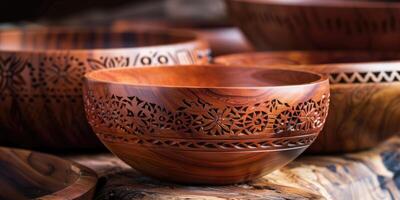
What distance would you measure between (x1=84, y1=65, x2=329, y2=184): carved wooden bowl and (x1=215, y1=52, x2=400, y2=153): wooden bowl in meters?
0.21

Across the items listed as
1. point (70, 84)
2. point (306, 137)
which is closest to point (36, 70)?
point (70, 84)

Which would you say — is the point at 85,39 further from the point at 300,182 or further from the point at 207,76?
the point at 300,182

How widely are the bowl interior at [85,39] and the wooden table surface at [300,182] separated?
33 cm

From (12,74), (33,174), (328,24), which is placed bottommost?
(33,174)

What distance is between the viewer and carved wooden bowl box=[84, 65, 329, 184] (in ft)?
2.99

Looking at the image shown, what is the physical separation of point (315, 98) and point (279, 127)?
61mm

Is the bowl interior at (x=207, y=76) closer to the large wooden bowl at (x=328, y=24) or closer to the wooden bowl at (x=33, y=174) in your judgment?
the wooden bowl at (x=33, y=174)

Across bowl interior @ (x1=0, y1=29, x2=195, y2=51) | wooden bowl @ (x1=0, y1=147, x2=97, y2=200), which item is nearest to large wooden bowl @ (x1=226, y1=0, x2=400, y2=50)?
bowl interior @ (x1=0, y1=29, x2=195, y2=51)

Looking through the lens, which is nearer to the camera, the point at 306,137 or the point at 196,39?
the point at 306,137

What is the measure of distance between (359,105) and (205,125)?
1.20 ft

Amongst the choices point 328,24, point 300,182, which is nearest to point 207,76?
point 300,182

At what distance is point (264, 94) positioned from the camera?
3.02 ft

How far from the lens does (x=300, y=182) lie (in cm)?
109

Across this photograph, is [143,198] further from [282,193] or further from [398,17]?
→ [398,17]
